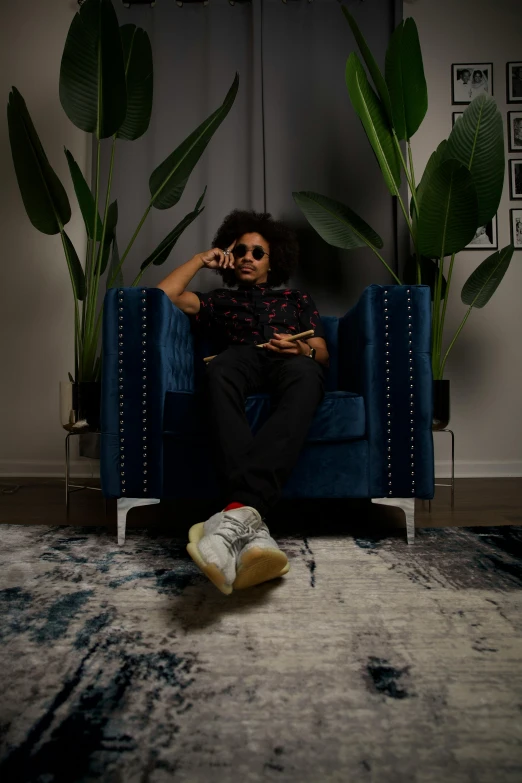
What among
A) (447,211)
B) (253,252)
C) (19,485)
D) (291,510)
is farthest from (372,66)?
(19,485)

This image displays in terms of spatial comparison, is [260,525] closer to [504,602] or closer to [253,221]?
[504,602]

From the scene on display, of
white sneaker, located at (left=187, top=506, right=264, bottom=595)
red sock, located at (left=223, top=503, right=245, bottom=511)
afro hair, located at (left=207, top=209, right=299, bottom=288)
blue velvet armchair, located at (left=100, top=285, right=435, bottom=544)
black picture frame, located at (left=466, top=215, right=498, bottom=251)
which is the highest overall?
A: black picture frame, located at (left=466, top=215, right=498, bottom=251)

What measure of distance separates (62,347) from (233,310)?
4.87ft

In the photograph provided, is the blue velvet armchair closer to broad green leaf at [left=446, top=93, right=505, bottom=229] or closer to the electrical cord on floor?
broad green leaf at [left=446, top=93, right=505, bottom=229]

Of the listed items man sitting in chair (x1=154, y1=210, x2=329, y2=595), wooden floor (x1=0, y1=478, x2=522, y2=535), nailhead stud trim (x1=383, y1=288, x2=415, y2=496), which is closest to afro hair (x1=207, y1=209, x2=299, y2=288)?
man sitting in chair (x1=154, y1=210, x2=329, y2=595)

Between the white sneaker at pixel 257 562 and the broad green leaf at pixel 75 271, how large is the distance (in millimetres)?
1662

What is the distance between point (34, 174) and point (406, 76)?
1.65 meters

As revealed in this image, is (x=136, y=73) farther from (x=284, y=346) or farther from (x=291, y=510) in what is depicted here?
(x=291, y=510)

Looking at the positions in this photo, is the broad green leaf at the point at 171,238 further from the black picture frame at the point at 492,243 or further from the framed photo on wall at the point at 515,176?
the framed photo on wall at the point at 515,176

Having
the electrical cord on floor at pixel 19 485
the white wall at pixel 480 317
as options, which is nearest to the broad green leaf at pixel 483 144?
the white wall at pixel 480 317

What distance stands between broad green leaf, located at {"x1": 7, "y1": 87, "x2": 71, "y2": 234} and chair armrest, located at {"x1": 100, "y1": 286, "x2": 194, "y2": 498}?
939 mm

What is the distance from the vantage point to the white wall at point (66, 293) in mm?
2941

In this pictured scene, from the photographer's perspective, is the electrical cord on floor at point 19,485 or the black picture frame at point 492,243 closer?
the electrical cord on floor at point 19,485

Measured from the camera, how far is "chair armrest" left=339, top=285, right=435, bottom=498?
58.8 inches
